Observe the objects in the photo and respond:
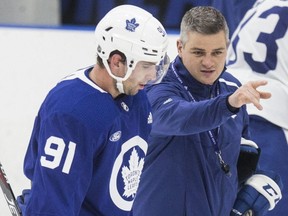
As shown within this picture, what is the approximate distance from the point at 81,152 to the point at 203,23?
2.25ft

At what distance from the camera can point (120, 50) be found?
2.05m

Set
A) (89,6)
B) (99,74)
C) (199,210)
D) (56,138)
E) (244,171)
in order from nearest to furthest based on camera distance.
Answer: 1. (56,138)
2. (99,74)
3. (199,210)
4. (244,171)
5. (89,6)

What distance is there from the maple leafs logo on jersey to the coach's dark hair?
48cm

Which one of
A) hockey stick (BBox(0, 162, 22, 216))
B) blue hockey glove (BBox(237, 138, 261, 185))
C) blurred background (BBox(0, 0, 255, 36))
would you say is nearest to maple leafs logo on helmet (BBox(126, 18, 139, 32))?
hockey stick (BBox(0, 162, 22, 216))

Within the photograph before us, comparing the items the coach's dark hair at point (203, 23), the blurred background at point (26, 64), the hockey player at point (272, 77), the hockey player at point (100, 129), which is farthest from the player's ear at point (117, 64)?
the blurred background at point (26, 64)

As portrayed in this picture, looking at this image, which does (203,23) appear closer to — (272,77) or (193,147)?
(193,147)

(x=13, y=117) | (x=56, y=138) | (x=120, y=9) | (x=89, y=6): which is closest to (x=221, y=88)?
(x=120, y=9)

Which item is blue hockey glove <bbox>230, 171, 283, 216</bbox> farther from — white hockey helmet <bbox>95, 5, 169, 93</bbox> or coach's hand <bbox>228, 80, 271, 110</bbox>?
white hockey helmet <bbox>95, 5, 169, 93</bbox>

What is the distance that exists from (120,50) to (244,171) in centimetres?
79

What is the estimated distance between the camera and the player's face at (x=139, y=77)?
6.77ft

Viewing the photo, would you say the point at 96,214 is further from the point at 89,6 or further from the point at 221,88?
the point at 89,6

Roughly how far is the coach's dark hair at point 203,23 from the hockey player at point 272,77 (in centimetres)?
80

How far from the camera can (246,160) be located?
266 centimetres

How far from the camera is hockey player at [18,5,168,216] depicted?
1.94 metres
